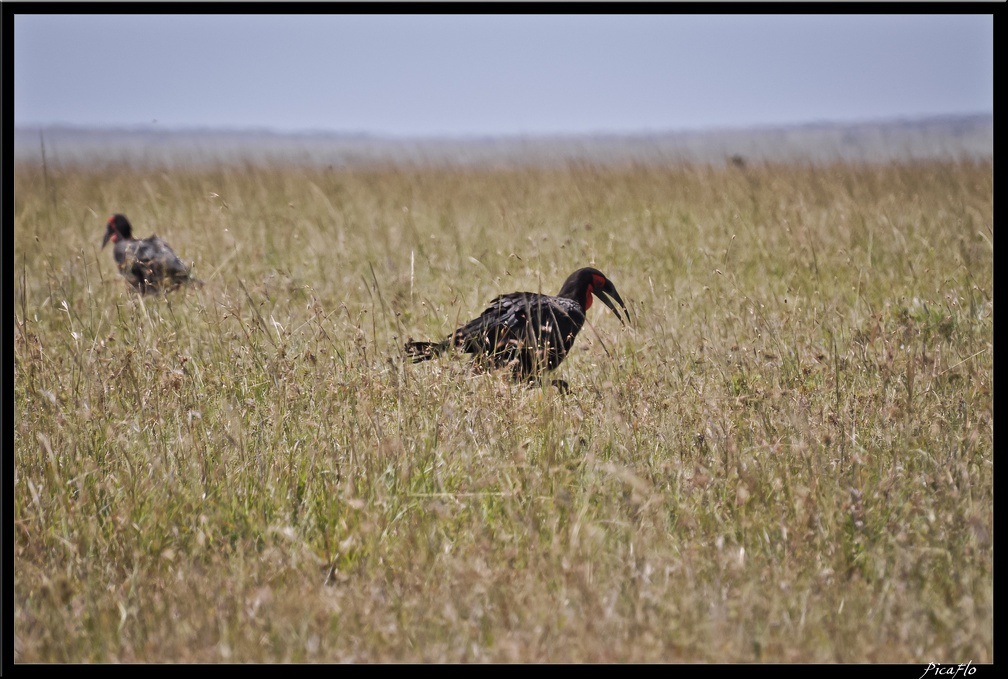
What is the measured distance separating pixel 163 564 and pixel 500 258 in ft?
12.3

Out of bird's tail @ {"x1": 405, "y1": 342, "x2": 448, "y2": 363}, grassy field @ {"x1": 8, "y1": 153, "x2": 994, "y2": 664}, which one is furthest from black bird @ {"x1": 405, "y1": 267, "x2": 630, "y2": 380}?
grassy field @ {"x1": 8, "y1": 153, "x2": 994, "y2": 664}

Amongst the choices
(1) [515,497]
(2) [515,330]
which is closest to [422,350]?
(2) [515,330]

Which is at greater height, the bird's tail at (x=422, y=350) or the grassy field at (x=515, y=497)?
the bird's tail at (x=422, y=350)

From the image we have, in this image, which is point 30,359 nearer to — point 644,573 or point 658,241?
point 644,573

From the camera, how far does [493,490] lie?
264 centimetres

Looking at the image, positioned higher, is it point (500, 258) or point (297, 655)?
point (500, 258)

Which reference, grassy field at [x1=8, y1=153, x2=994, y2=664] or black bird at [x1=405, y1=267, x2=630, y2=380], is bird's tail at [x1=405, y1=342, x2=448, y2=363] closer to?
black bird at [x1=405, y1=267, x2=630, y2=380]

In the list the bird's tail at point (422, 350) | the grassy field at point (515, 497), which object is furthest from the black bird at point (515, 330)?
the grassy field at point (515, 497)

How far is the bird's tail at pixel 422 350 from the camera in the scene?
3672 mm

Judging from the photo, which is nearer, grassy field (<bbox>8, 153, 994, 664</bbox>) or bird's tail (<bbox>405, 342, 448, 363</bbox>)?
grassy field (<bbox>8, 153, 994, 664</bbox>)

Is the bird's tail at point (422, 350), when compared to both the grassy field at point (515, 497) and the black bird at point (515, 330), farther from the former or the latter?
the grassy field at point (515, 497)

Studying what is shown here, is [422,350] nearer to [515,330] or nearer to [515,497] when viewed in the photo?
[515,330]

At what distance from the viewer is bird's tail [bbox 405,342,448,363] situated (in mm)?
3672
